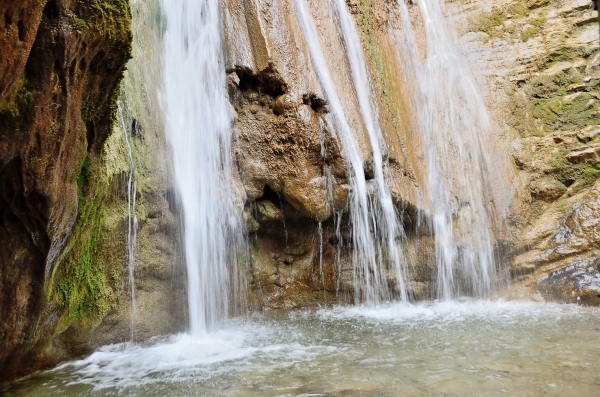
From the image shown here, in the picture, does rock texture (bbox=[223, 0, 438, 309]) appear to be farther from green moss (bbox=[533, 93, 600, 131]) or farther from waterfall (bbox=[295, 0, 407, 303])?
green moss (bbox=[533, 93, 600, 131])

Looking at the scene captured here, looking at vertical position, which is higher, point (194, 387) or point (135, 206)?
point (135, 206)

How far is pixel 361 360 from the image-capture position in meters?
4.71

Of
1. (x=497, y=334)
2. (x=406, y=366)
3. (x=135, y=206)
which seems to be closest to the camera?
(x=406, y=366)

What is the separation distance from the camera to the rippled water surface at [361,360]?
13.0ft

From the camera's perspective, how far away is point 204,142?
735 centimetres

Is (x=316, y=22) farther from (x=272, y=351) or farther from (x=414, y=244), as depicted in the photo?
(x=272, y=351)

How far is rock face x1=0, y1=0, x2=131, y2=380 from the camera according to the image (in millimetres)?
3104

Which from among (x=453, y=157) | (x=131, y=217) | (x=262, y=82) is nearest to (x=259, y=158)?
(x=262, y=82)

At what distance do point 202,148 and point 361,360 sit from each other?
13.1 feet

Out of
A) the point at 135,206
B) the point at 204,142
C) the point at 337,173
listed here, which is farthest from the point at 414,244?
the point at 135,206

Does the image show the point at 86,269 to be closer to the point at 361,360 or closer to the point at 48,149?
the point at 48,149

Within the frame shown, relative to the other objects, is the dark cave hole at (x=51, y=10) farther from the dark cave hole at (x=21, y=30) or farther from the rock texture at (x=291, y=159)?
the rock texture at (x=291, y=159)

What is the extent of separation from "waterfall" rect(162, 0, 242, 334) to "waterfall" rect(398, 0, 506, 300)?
142 inches

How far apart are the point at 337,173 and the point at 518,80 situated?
492cm
